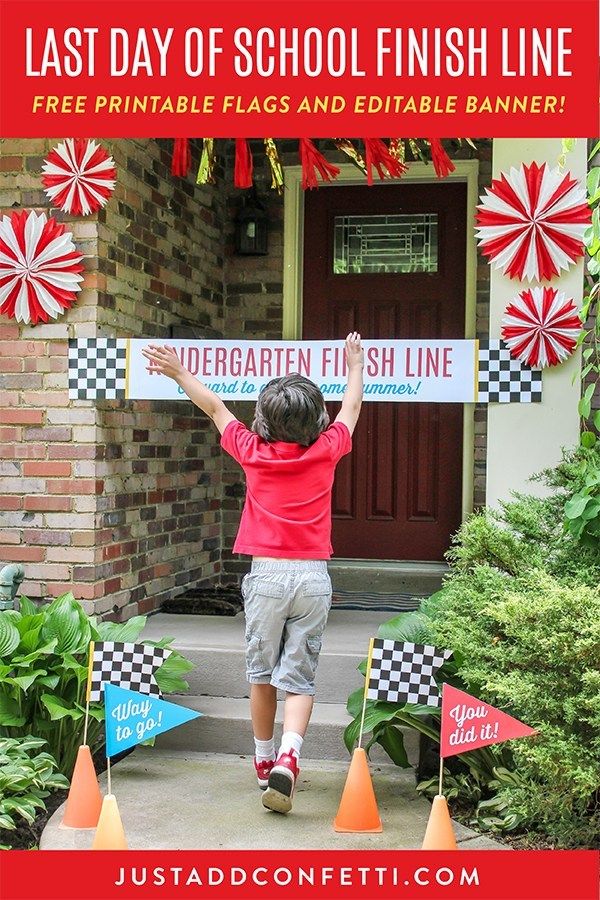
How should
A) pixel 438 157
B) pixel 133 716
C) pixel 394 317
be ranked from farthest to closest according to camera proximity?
pixel 394 317
pixel 438 157
pixel 133 716

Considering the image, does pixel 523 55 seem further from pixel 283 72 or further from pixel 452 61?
pixel 283 72

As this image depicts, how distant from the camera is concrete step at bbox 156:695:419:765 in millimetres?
4297

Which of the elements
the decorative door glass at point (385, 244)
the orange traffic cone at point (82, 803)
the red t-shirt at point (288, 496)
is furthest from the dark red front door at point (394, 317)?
the orange traffic cone at point (82, 803)

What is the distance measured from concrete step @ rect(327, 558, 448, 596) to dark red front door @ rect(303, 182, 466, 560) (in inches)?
2.4

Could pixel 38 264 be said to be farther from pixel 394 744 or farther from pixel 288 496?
pixel 394 744

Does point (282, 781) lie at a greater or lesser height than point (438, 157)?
lesser

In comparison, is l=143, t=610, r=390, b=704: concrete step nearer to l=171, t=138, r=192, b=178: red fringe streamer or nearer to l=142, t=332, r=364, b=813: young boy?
l=142, t=332, r=364, b=813: young boy

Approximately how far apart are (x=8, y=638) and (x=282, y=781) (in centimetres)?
132

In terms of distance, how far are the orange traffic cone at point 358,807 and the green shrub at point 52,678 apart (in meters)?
1.02

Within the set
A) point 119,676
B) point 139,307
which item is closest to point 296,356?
point 139,307

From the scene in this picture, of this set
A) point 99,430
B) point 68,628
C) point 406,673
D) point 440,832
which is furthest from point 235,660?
point 440,832

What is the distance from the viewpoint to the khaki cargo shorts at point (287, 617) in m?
3.66

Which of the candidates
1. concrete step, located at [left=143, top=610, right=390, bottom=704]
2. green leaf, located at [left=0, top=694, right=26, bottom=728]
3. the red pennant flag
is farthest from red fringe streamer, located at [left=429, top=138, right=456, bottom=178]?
green leaf, located at [left=0, top=694, right=26, bottom=728]

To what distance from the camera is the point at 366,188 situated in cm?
661
